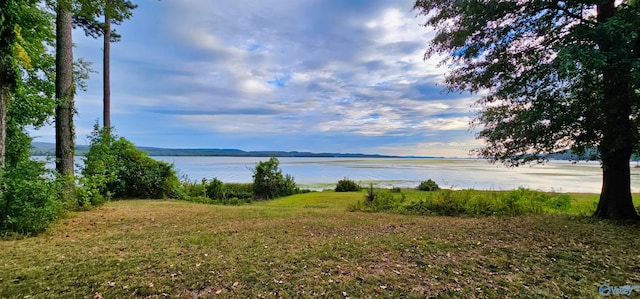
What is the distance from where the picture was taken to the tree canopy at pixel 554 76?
15.9 ft

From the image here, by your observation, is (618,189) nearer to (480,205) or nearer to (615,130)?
(615,130)

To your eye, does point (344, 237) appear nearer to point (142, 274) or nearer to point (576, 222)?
point (142, 274)

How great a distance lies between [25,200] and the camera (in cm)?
548

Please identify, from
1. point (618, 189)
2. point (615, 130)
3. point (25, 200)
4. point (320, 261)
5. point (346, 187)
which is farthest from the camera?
point (346, 187)

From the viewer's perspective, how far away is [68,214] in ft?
23.7

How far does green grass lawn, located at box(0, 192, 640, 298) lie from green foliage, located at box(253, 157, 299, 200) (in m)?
12.3

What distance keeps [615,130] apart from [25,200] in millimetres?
11098

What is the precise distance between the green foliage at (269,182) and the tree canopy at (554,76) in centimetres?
1342

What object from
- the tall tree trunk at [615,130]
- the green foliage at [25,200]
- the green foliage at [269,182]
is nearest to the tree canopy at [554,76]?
the tall tree trunk at [615,130]

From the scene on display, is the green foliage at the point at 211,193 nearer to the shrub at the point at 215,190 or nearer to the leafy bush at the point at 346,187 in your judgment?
the shrub at the point at 215,190

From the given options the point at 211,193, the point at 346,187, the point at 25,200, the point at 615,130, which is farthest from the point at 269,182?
the point at 615,130

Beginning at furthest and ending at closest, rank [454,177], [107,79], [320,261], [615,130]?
[454,177] → [107,79] → [615,130] → [320,261]

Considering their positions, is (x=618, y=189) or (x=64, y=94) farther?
(x=64, y=94)

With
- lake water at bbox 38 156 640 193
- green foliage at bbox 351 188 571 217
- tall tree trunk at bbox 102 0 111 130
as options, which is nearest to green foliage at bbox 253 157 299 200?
lake water at bbox 38 156 640 193
